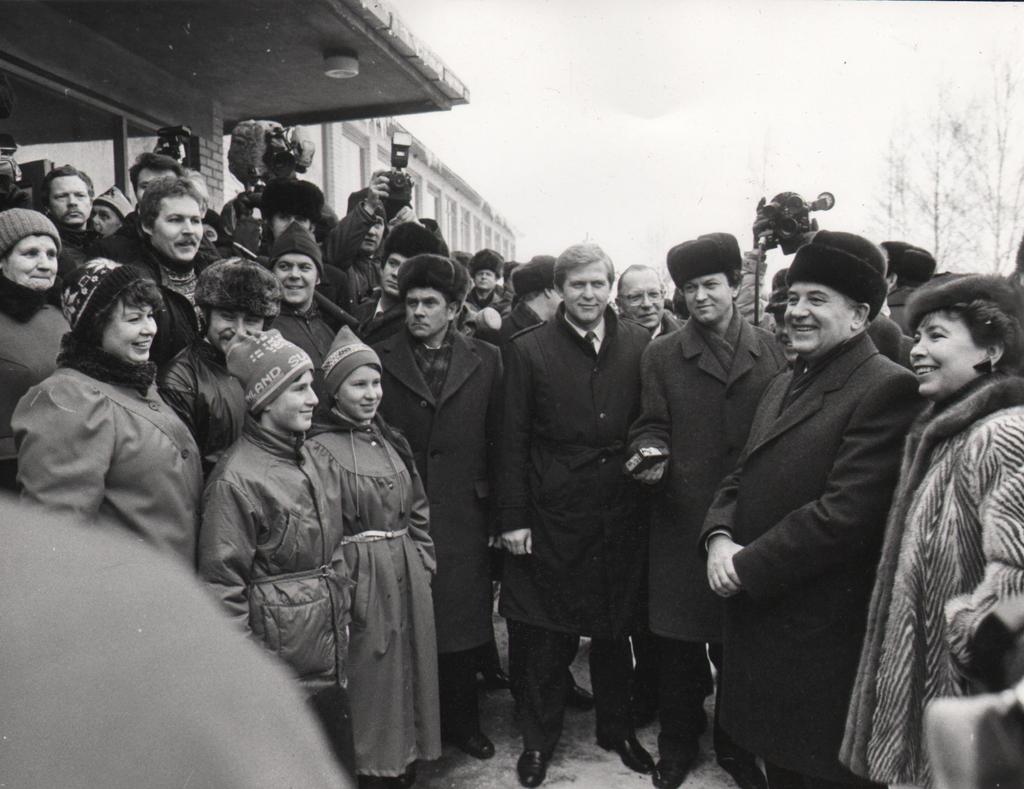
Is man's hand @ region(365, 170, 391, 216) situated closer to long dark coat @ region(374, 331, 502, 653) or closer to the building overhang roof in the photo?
long dark coat @ region(374, 331, 502, 653)

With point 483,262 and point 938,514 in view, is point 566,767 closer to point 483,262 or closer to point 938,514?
point 938,514

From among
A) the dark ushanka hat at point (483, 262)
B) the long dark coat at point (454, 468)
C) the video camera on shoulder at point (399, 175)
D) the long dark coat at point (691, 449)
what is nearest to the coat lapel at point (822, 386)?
the long dark coat at point (691, 449)

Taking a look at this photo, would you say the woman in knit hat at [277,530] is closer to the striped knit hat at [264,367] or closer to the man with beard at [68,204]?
the striped knit hat at [264,367]

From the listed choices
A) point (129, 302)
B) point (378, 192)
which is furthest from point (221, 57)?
point (129, 302)

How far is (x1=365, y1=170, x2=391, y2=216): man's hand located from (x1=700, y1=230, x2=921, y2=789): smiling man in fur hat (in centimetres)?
229

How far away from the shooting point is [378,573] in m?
2.89

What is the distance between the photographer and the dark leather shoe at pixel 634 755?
3.33 m

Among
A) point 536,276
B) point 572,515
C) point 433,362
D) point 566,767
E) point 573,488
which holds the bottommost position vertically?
point 566,767

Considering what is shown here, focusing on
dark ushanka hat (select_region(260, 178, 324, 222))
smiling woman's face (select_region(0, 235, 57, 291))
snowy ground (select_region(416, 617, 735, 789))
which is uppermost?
dark ushanka hat (select_region(260, 178, 324, 222))

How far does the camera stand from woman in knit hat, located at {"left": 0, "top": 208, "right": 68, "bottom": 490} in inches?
106

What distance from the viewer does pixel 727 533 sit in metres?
2.72

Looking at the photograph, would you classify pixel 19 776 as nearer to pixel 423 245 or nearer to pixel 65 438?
pixel 65 438

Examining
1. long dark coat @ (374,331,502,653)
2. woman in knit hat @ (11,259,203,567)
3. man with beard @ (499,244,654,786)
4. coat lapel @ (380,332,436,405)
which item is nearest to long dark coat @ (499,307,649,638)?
man with beard @ (499,244,654,786)

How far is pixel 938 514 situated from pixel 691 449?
1.19 m
